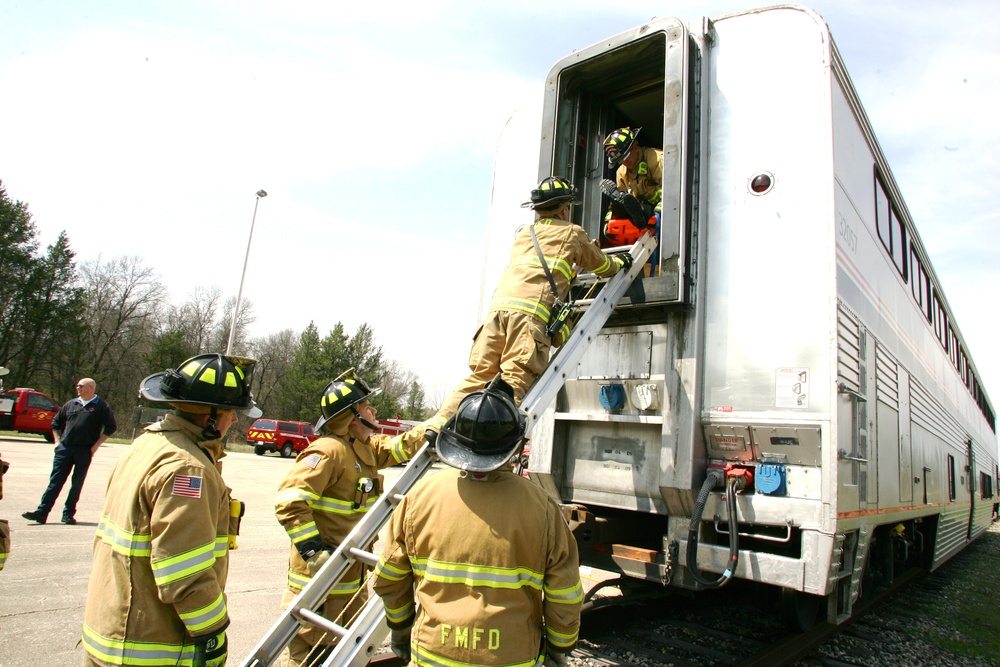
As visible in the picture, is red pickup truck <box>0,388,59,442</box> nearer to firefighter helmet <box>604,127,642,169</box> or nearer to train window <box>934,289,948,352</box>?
firefighter helmet <box>604,127,642,169</box>

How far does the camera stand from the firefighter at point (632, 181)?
5023 mm

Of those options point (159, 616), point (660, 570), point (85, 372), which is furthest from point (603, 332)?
point (85, 372)

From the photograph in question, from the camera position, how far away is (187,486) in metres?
2.24

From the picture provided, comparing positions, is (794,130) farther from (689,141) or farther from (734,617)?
(734,617)

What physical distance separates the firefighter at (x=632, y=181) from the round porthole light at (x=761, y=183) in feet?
2.72

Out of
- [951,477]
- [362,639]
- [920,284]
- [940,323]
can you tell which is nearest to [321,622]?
[362,639]

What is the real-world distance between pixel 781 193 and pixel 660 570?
8.08 feet

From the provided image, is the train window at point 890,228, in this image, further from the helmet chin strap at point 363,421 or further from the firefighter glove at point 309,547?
the firefighter glove at point 309,547

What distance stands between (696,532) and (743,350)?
1135 mm

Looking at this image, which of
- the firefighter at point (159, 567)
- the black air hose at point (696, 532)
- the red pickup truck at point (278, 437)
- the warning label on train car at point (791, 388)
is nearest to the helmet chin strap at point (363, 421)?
the firefighter at point (159, 567)

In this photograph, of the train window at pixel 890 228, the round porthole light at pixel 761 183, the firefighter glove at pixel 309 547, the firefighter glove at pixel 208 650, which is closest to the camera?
the firefighter glove at pixel 208 650

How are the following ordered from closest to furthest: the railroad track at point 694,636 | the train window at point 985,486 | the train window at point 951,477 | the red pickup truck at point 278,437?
the railroad track at point 694,636 < the train window at point 951,477 < the train window at point 985,486 < the red pickup truck at point 278,437

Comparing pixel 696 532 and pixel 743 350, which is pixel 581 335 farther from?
pixel 696 532

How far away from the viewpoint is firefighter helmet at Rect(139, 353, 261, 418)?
8.13 ft
